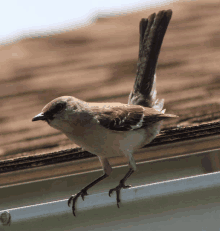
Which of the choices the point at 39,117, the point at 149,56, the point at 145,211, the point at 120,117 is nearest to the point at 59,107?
the point at 39,117

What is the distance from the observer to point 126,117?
2293 millimetres

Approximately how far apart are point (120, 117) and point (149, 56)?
2.23 ft

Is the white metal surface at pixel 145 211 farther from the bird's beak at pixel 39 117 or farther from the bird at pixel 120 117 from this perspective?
the bird's beak at pixel 39 117

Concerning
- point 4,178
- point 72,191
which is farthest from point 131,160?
point 4,178

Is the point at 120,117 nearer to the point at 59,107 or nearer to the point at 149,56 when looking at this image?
the point at 59,107

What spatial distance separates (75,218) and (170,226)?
0.58 metres

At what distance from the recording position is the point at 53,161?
257cm

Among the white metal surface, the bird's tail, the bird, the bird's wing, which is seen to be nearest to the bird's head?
the bird

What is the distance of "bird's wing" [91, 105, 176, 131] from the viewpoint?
2.16m

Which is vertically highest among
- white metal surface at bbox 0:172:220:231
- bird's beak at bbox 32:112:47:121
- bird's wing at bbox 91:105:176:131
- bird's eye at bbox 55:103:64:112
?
bird's eye at bbox 55:103:64:112

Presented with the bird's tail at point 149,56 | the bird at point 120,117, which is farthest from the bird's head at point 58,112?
the bird's tail at point 149,56

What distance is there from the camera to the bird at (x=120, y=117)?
2.03 meters

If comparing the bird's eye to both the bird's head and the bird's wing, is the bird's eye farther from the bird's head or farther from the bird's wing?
the bird's wing

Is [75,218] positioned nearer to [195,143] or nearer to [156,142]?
[156,142]
